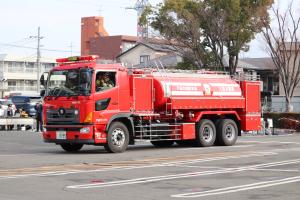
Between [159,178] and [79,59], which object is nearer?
[159,178]

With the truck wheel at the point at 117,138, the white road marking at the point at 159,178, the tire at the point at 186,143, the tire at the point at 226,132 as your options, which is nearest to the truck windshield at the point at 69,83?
the truck wheel at the point at 117,138

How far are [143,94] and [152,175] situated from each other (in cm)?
765

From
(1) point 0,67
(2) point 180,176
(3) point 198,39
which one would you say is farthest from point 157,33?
(1) point 0,67

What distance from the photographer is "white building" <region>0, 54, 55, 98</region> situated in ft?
349

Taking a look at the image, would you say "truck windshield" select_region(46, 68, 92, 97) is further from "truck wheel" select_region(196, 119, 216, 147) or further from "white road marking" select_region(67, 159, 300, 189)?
"white road marking" select_region(67, 159, 300, 189)

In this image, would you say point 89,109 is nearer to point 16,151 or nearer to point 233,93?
point 16,151

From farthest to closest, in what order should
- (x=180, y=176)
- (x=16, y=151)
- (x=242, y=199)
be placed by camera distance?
(x=16, y=151) → (x=180, y=176) → (x=242, y=199)

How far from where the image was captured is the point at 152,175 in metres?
13.6

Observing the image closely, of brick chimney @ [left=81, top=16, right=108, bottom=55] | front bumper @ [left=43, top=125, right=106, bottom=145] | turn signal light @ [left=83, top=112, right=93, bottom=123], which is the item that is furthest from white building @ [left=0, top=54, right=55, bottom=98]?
turn signal light @ [left=83, top=112, right=93, bottom=123]

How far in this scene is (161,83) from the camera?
21578 mm

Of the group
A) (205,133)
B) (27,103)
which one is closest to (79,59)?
(205,133)

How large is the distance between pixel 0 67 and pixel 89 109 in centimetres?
9119

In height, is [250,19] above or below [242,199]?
above

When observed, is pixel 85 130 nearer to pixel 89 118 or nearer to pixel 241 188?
pixel 89 118
